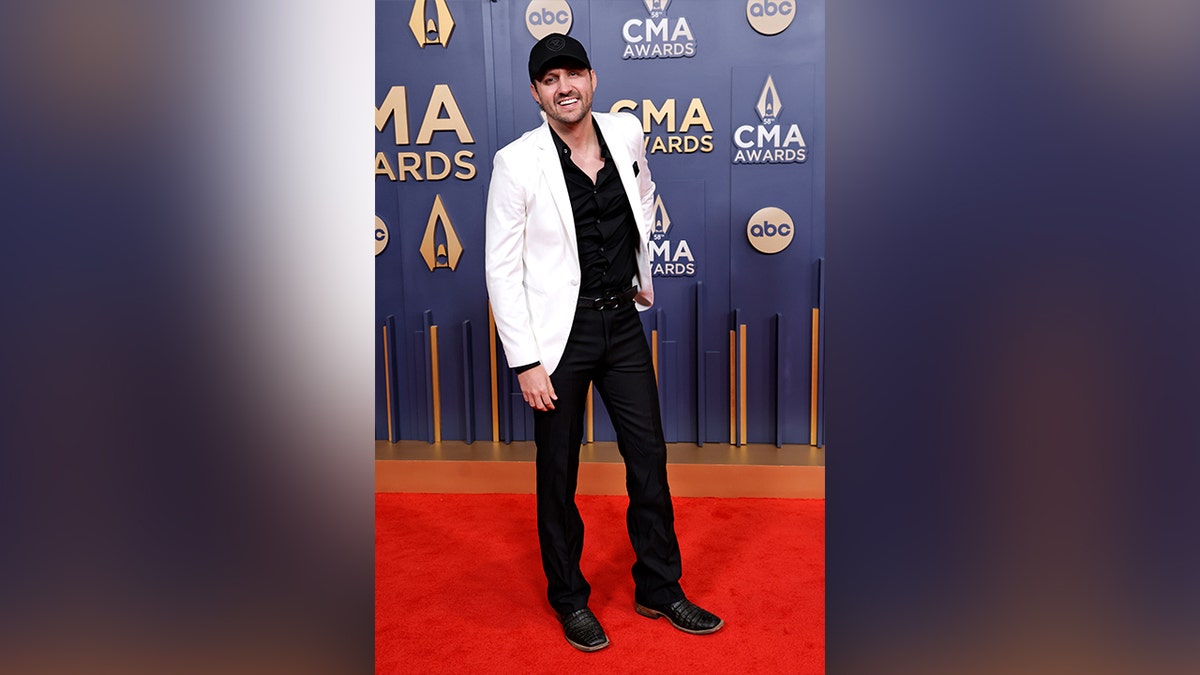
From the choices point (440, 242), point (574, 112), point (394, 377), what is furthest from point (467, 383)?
point (574, 112)

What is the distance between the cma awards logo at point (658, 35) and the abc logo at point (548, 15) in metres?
0.28

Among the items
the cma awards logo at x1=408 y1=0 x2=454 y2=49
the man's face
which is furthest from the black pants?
the cma awards logo at x1=408 y1=0 x2=454 y2=49

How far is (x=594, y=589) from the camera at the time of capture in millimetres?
2775

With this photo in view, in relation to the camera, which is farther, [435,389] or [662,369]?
[435,389]

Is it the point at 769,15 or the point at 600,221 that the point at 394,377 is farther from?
the point at 769,15

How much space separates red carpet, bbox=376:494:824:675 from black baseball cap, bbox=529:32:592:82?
1.65 metres

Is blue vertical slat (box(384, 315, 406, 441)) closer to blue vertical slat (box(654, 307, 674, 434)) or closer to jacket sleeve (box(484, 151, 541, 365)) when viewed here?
blue vertical slat (box(654, 307, 674, 434))

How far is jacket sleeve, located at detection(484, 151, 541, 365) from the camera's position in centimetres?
230

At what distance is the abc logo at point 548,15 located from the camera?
12.5ft

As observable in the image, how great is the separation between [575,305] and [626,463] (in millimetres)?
500

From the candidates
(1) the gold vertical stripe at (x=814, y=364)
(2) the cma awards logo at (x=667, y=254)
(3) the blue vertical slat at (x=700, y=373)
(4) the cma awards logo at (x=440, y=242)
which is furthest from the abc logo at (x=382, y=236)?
(1) the gold vertical stripe at (x=814, y=364)

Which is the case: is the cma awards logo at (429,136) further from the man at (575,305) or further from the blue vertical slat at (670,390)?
the man at (575,305)
